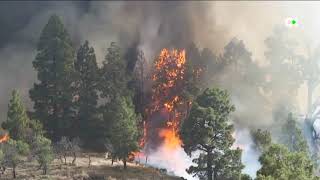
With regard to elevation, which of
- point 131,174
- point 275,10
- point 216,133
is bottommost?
point 131,174

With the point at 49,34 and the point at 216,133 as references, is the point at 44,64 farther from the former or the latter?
the point at 216,133

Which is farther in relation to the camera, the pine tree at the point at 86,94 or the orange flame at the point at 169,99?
the orange flame at the point at 169,99

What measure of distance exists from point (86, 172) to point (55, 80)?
2430 cm

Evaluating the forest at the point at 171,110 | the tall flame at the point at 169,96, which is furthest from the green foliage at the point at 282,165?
the tall flame at the point at 169,96

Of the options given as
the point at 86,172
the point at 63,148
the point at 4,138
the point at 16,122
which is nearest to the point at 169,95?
the point at 63,148

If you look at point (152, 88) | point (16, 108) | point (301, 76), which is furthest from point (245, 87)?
point (16, 108)

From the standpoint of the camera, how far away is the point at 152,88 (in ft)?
367

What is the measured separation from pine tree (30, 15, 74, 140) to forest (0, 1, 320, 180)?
17cm

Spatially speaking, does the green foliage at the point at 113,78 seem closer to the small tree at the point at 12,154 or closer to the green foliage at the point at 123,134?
the green foliage at the point at 123,134

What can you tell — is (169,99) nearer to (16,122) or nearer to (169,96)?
(169,96)

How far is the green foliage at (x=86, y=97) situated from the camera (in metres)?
95.6

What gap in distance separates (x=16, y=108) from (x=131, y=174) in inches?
774

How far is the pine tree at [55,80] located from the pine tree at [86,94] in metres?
1.50

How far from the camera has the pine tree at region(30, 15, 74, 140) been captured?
95.7m
